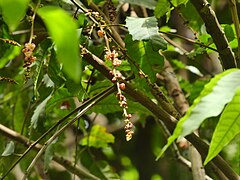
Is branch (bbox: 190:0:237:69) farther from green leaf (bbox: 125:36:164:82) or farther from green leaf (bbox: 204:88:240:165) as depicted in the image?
green leaf (bbox: 204:88:240:165)

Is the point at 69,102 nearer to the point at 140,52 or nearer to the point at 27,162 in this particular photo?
the point at 27,162

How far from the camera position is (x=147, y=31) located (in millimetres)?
714

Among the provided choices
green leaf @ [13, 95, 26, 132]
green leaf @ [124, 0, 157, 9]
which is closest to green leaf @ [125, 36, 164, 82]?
green leaf @ [124, 0, 157, 9]

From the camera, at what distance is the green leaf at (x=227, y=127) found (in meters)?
0.48

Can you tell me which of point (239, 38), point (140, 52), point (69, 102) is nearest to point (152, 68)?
point (140, 52)

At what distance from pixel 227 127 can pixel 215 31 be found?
227 mm

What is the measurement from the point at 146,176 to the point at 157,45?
1139mm

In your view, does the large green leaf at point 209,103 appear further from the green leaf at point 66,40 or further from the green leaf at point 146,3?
the green leaf at point 146,3

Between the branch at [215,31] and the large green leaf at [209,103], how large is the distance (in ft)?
0.80

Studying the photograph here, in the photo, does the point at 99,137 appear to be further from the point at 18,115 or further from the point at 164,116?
the point at 164,116

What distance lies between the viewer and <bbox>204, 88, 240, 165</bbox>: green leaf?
18.8 inches

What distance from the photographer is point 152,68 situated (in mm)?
758

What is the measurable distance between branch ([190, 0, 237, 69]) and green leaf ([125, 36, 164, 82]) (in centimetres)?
9

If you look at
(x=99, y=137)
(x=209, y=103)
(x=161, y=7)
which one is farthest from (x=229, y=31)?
(x=99, y=137)
